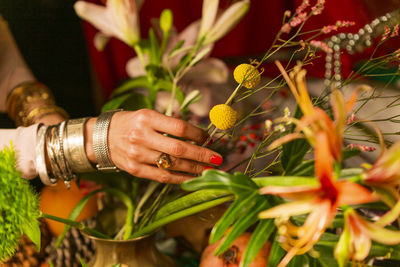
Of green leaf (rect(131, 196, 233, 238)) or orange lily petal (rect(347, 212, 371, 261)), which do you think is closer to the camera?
orange lily petal (rect(347, 212, 371, 261))

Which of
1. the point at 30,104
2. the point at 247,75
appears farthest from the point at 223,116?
the point at 30,104

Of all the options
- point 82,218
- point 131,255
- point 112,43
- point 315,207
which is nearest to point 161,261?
point 131,255

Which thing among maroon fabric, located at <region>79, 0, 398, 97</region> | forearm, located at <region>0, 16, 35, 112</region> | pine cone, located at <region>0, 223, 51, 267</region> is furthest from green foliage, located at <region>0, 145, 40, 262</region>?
maroon fabric, located at <region>79, 0, 398, 97</region>

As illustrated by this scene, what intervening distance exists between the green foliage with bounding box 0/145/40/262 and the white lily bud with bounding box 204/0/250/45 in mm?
→ 344

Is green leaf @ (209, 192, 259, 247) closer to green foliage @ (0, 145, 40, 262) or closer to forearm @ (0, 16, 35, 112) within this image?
green foliage @ (0, 145, 40, 262)

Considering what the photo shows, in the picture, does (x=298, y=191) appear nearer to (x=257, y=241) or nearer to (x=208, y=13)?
(x=257, y=241)

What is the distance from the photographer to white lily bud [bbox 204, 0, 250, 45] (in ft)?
1.82

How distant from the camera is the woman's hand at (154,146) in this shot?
42cm

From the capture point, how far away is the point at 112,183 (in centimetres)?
55

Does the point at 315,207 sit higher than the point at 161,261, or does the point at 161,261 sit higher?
the point at 315,207

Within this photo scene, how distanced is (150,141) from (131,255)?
0.56 feet

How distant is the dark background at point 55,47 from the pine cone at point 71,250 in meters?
0.29

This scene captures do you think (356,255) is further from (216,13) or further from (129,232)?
(216,13)

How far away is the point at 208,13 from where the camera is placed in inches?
21.8
